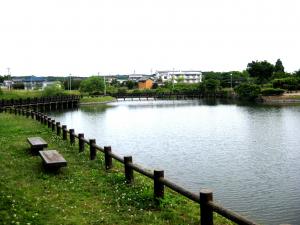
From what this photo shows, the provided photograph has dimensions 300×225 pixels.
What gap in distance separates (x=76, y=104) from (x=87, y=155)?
7108 centimetres

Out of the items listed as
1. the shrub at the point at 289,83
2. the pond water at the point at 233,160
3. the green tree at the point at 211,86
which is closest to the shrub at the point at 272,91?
the shrub at the point at 289,83

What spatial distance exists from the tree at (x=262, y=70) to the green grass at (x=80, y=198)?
112 metres

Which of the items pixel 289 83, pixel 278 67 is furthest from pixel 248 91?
pixel 278 67

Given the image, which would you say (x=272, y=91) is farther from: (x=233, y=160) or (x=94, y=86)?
(x=233, y=160)

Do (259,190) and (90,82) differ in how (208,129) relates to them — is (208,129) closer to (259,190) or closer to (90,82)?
(259,190)

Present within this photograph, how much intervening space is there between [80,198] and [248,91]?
9645 centimetres

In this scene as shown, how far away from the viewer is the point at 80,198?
35.0 feet

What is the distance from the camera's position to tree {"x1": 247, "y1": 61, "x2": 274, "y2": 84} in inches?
4774

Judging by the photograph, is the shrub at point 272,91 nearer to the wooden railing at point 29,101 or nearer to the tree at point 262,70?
the tree at point 262,70

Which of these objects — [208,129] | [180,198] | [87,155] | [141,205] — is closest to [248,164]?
[87,155]

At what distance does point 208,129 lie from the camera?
1474 inches

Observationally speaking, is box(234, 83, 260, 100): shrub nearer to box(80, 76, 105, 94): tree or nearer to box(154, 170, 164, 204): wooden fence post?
box(80, 76, 105, 94): tree

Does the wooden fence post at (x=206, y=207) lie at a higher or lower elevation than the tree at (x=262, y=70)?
lower

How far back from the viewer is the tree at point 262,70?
398 ft
